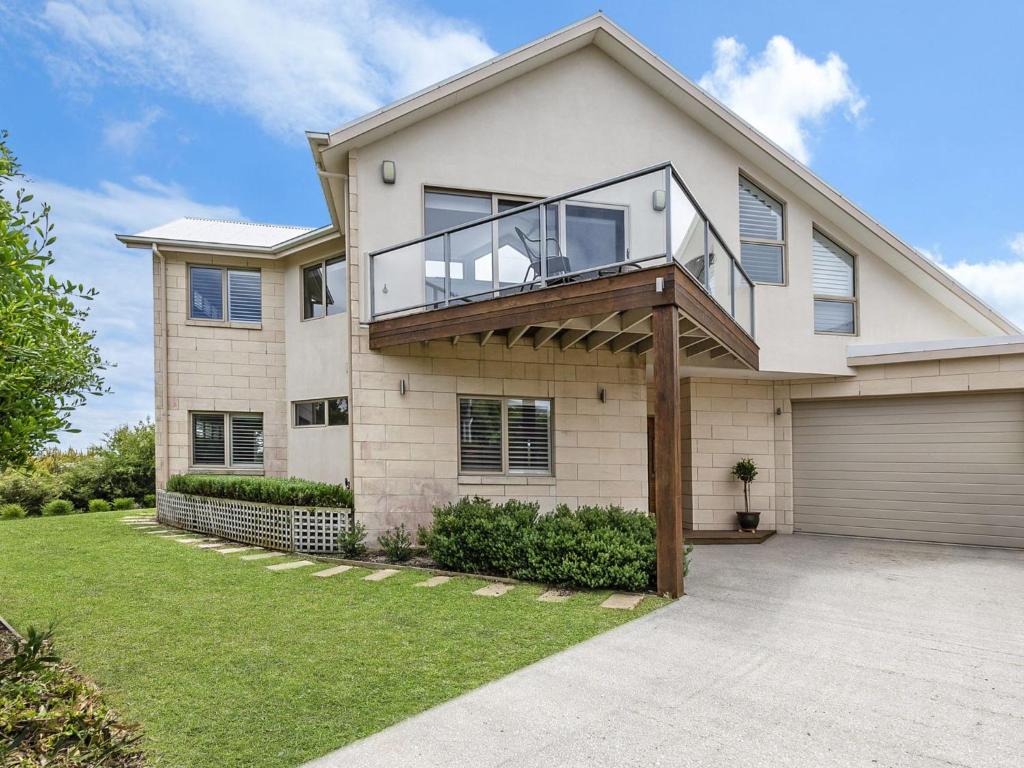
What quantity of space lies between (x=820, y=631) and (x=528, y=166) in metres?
7.38

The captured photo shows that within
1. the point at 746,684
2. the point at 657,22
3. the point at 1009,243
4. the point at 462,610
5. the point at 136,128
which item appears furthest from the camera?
the point at 1009,243

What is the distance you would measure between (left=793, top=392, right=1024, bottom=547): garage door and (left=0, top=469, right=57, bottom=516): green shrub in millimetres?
18209

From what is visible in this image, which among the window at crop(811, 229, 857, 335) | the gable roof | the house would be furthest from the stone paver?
the window at crop(811, 229, 857, 335)

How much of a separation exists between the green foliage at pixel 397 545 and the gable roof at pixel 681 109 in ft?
18.4

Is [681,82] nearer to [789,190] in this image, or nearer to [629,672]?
[789,190]

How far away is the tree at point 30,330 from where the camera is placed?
3.45 meters

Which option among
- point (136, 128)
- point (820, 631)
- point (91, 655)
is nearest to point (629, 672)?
point (820, 631)

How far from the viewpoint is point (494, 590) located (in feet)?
21.3

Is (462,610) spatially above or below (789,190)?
below

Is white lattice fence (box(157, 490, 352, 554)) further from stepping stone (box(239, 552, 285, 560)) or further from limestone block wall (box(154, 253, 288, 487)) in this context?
limestone block wall (box(154, 253, 288, 487))

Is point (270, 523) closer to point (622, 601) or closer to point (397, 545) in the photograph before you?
point (397, 545)

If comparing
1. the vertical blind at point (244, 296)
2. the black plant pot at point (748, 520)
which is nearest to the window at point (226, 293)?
the vertical blind at point (244, 296)

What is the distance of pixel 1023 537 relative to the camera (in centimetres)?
927

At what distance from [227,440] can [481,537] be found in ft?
24.7
